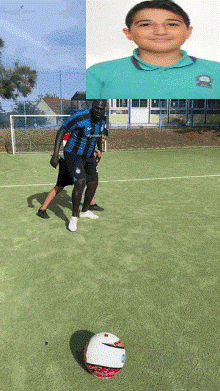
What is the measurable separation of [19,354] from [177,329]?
1199 mm

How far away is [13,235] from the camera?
440cm

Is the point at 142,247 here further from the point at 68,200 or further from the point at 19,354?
the point at 68,200

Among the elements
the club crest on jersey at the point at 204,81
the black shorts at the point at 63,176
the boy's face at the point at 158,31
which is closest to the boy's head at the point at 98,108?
the black shorts at the point at 63,176

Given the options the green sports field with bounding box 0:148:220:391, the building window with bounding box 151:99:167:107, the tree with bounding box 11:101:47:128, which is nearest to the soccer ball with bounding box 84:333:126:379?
the green sports field with bounding box 0:148:220:391

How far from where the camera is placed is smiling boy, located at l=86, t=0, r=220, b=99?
14863mm

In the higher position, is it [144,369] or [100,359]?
[100,359]

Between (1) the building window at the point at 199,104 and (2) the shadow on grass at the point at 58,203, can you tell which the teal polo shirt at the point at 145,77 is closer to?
(2) the shadow on grass at the point at 58,203

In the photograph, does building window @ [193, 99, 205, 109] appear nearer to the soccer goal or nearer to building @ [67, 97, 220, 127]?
building @ [67, 97, 220, 127]

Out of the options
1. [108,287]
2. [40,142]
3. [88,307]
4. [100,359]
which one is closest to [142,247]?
[108,287]

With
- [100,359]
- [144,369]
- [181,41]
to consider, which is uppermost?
[181,41]

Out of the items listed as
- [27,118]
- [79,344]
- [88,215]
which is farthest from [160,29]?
[79,344]

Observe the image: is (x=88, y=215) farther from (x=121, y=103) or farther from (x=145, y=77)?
(x=121, y=103)

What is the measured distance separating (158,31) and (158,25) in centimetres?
29

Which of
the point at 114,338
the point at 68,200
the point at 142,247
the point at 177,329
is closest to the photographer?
the point at 114,338
